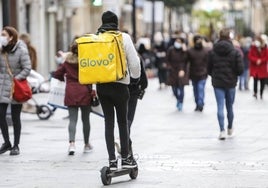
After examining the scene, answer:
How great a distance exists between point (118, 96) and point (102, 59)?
51cm

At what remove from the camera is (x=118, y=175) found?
11.0 m

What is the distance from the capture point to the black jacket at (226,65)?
15.9 metres

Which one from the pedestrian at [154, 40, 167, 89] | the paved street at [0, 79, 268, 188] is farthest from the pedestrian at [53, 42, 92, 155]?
the pedestrian at [154, 40, 167, 89]

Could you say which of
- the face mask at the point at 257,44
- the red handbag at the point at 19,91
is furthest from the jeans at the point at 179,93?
the red handbag at the point at 19,91

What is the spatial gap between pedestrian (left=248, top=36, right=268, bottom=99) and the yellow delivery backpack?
1611 cm

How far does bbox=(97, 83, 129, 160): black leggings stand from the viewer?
10.9m

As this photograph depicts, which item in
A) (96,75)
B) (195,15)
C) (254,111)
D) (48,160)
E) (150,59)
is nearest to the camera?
(96,75)

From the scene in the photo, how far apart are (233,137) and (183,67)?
280 inches

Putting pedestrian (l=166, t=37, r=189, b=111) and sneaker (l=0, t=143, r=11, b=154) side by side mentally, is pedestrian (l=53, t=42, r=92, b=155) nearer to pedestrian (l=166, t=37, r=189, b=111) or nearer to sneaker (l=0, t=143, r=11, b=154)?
sneaker (l=0, t=143, r=11, b=154)

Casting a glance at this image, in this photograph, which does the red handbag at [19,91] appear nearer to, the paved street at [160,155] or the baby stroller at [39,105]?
the paved street at [160,155]

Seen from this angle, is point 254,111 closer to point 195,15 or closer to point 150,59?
point 150,59

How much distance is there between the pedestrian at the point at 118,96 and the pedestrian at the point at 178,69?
1193 cm

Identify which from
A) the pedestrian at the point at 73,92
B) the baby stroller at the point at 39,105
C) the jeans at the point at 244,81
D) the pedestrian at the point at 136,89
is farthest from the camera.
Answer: the jeans at the point at 244,81

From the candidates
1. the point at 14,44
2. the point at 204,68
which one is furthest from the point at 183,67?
the point at 14,44
